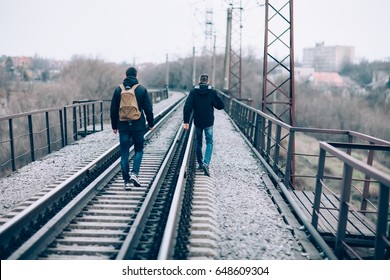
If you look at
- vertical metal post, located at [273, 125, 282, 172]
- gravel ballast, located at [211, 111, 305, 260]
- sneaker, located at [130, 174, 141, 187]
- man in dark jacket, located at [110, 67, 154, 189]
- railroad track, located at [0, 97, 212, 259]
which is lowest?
gravel ballast, located at [211, 111, 305, 260]

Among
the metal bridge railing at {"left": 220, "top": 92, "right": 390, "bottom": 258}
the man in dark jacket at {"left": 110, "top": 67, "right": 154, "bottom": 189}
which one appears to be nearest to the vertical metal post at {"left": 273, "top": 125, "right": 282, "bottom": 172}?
the metal bridge railing at {"left": 220, "top": 92, "right": 390, "bottom": 258}

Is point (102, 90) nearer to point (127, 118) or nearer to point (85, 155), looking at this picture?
point (85, 155)

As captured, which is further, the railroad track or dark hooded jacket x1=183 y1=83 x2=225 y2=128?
dark hooded jacket x1=183 y1=83 x2=225 y2=128

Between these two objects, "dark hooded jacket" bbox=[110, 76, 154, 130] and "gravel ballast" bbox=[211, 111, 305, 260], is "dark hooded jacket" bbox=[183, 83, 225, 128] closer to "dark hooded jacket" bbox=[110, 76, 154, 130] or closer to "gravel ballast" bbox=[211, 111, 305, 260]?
"gravel ballast" bbox=[211, 111, 305, 260]

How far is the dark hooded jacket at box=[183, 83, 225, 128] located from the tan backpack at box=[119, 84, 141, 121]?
5.64 feet

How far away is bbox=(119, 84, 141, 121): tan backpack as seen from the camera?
22.0 ft

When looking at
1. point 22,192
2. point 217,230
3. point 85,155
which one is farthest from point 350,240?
point 85,155

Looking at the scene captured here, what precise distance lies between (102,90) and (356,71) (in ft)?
299

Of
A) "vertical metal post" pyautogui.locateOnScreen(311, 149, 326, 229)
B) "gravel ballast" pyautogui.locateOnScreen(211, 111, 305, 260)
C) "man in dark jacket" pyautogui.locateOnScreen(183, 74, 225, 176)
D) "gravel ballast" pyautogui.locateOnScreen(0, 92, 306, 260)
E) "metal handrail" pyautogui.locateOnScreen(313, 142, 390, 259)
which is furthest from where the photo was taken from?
"man in dark jacket" pyautogui.locateOnScreen(183, 74, 225, 176)

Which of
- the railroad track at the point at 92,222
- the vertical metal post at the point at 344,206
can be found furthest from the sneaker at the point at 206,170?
the vertical metal post at the point at 344,206

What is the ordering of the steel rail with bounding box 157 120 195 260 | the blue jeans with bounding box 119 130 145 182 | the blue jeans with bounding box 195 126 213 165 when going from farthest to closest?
the blue jeans with bounding box 195 126 213 165, the blue jeans with bounding box 119 130 145 182, the steel rail with bounding box 157 120 195 260

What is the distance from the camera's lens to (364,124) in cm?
5131

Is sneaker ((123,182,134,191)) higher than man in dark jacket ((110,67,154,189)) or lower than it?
lower
